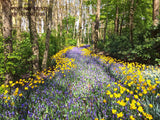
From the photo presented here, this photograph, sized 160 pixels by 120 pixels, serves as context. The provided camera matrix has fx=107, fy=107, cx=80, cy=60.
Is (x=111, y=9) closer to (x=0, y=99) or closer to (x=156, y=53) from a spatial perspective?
(x=156, y=53)

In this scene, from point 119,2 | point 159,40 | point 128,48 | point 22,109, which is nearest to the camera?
point 22,109

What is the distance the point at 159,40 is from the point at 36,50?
6.63 metres

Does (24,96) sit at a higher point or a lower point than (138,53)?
lower

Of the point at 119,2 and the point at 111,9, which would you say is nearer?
the point at 119,2

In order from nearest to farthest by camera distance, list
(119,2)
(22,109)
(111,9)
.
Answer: (22,109), (119,2), (111,9)

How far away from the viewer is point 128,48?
7648mm

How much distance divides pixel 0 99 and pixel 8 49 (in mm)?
1478

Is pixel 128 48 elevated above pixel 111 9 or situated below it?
below

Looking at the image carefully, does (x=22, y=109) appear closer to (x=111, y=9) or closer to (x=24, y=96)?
(x=24, y=96)

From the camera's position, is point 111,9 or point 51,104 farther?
point 111,9

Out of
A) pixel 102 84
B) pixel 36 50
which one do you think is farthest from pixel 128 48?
pixel 36 50

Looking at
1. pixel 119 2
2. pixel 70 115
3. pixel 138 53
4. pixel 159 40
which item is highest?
pixel 119 2

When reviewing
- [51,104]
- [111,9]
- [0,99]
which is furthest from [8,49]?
[111,9]

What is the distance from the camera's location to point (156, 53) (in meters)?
6.23
